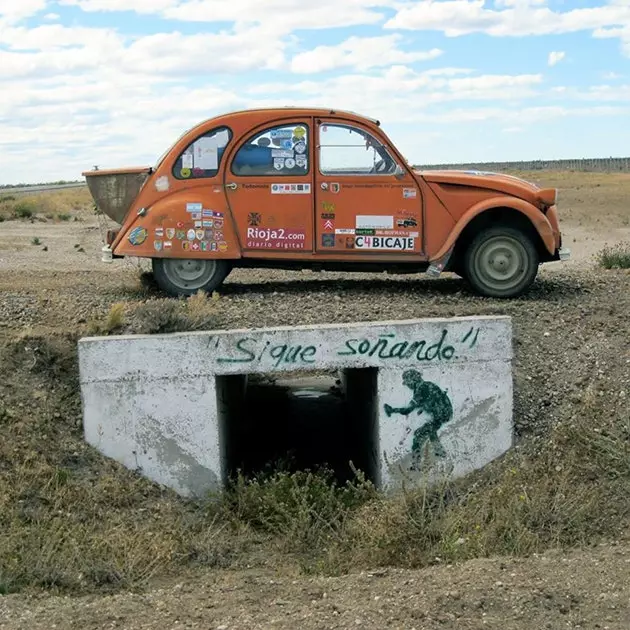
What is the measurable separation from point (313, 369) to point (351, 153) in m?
2.57

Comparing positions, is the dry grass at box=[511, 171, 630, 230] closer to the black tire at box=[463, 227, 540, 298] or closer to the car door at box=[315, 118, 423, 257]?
the black tire at box=[463, 227, 540, 298]

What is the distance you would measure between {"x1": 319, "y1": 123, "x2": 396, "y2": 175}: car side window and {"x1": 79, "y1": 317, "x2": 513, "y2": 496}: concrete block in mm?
2069

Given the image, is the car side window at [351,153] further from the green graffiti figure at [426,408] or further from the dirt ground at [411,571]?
the green graffiti figure at [426,408]

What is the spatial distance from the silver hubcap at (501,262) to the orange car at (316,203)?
0.4 inches

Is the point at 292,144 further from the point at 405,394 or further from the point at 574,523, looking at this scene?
the point at 574,523

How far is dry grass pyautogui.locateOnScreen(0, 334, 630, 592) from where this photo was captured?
7461 mm

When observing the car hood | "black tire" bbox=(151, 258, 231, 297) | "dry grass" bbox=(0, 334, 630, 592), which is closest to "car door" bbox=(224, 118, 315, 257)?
"black tire" bbox=(151, 258, 231, 297)

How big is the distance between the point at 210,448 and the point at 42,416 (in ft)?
4.93

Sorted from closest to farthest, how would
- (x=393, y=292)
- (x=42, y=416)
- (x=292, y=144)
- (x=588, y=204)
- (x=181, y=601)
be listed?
1. (x=181, y=601)
2. (x=42, y=416)
3. (x=292, y=144)
4. (x=393, y=292)
5. (x=588, y=204)

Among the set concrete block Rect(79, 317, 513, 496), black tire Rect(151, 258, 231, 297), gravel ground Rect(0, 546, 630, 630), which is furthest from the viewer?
black tire Rect(151, 258, 231, 297)

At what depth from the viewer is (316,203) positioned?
10.4 meters

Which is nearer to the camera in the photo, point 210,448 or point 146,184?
point 210,448

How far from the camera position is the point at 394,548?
24.9 feet

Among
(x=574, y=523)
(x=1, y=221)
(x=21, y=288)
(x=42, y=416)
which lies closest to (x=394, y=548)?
(x=574, y=523)
